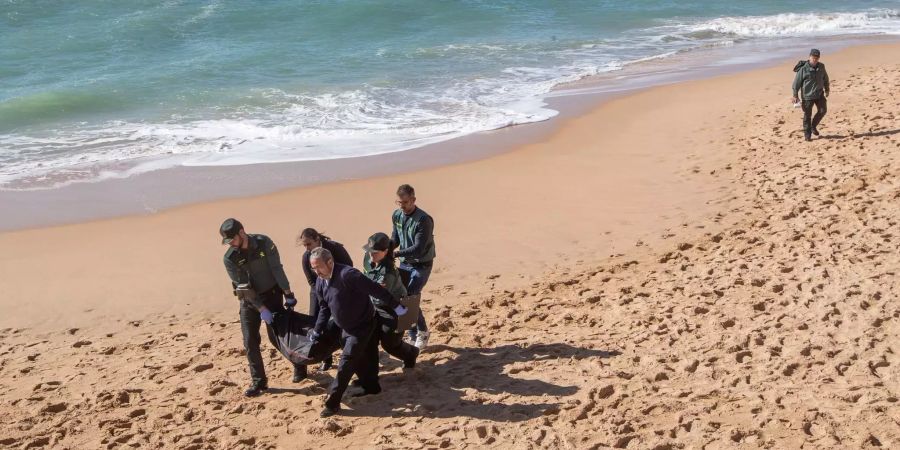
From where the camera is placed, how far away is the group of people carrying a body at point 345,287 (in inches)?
242

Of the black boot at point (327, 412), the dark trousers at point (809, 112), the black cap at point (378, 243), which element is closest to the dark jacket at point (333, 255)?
the black cap at point (378, 243)

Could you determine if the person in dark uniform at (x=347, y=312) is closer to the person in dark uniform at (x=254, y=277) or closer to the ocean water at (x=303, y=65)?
the person in dark uniform at (x=254, y=277)


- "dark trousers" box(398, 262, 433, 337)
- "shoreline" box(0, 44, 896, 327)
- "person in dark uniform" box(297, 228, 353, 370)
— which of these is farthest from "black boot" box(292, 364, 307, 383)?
Result: "shoreline" box(0, 44, 896, 327)

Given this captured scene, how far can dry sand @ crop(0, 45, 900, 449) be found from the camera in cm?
617

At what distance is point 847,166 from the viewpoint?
11477 millimetres

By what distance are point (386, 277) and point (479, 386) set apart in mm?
1144

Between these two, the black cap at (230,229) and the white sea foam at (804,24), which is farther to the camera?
the white sea foam at (804,24)

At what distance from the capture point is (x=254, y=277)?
654 centimetres

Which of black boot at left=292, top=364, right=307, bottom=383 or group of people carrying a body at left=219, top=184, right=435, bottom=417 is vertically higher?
group of people carrying a body at left=219, top=184, right=435, bottom=417

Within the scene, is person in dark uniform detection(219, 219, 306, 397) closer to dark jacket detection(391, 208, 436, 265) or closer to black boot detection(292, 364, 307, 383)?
black boot detection(292, 364, 307, 383)

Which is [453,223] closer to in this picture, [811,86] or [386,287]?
[386,287]

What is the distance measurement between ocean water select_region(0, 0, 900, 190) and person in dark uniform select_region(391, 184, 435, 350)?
830 centimetres

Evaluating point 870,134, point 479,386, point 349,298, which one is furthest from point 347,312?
point 870,134

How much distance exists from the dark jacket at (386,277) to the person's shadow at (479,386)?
74 centimetres
